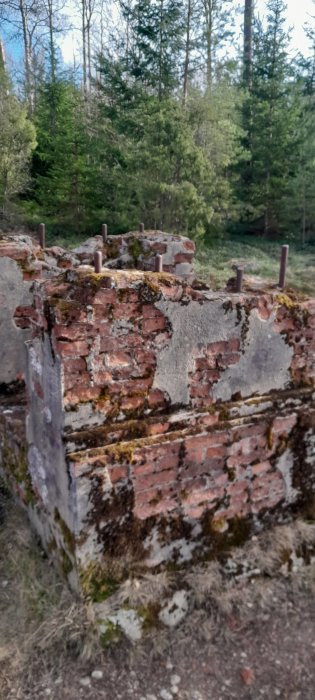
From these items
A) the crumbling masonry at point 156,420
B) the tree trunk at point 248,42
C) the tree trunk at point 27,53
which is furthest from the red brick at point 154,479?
the tree trunk at point 27,53

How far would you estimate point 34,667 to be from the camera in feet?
7.72

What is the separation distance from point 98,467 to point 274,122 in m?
18.4

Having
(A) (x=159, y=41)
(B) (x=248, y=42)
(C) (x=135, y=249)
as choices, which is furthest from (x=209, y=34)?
(C) (x=135, y=249)

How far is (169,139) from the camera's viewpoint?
14.0 meters

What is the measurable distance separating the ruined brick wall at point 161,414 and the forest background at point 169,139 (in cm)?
1201

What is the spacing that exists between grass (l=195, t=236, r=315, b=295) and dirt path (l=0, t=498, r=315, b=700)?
32.0ft

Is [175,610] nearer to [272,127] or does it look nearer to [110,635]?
[110,635]

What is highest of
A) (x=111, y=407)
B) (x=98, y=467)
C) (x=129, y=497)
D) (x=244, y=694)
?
(x=111, y=407)

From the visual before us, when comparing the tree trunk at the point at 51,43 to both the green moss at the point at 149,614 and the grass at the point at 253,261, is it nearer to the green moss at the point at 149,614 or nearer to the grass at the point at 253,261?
the grass at the point at 253,261

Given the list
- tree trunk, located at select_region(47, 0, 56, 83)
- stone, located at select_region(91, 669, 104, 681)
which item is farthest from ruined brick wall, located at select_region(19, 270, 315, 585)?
tree trunk, located at select_region(47, 0, 56, 83)

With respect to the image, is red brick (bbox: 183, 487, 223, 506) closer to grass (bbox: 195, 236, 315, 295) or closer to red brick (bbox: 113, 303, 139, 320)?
red brick (bbox: 113, 303, 139, 320)

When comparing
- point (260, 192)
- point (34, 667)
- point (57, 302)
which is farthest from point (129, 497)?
point (260, 192)

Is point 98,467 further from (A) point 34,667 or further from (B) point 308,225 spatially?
(B) point 308,225

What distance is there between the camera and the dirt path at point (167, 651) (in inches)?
90.5
